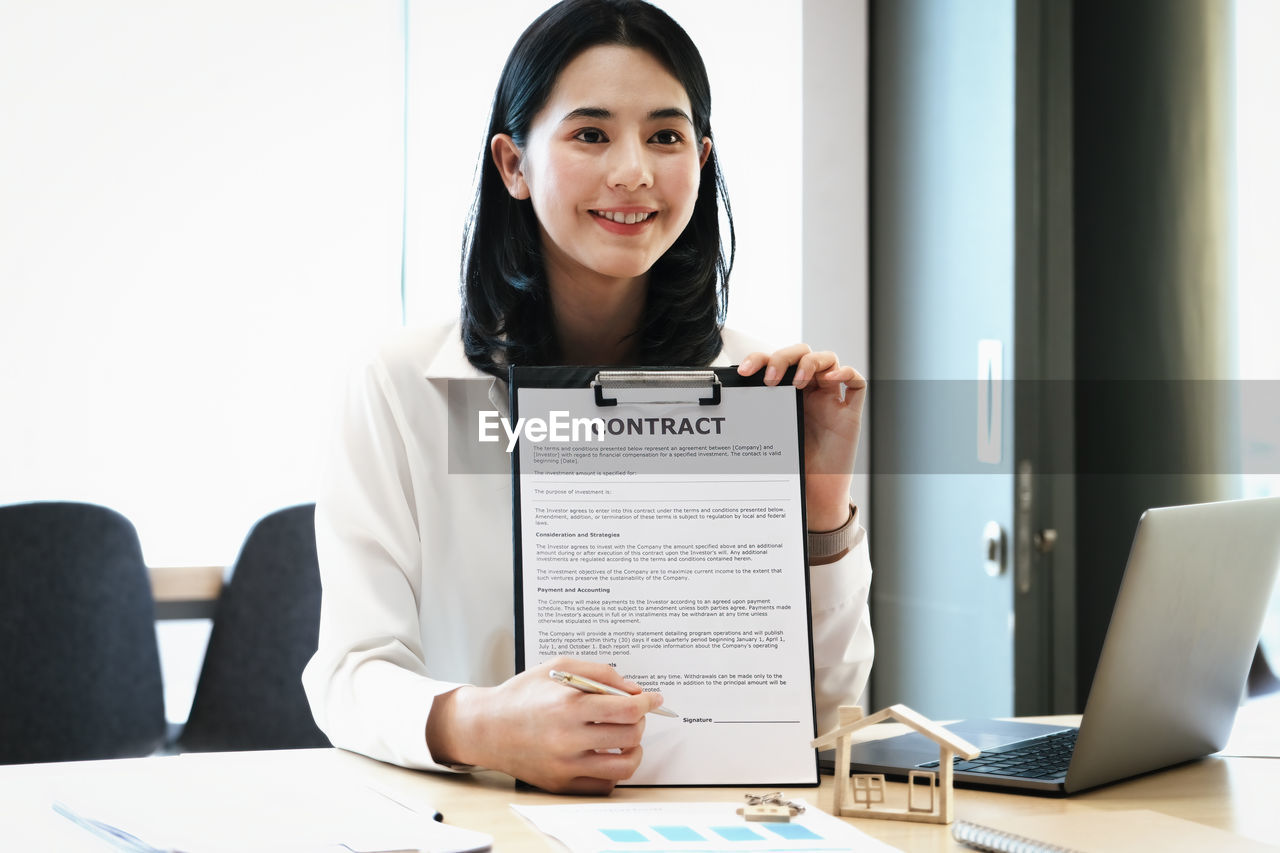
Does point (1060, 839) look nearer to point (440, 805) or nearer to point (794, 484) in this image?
point (794, 484)

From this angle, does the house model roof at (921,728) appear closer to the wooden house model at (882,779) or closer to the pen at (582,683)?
the wooden house model at (882,779)

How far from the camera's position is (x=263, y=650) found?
2.55 m

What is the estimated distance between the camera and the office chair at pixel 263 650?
2521 millimetres

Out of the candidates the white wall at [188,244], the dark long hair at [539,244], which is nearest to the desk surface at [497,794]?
the dark long hair at [539,244]

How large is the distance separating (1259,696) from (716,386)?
5.20 feet

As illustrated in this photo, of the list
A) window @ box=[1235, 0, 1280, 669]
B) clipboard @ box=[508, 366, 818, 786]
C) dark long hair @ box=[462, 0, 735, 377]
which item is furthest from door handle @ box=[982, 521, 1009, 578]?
clipboard @ box=[508, 366, 818, 786]

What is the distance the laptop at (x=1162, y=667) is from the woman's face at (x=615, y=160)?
0.63 m

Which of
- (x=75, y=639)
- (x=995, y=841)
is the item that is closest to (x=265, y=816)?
(x=995, y=841)

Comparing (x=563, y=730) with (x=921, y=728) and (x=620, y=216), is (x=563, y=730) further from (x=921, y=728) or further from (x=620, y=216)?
(x=620, y=216)

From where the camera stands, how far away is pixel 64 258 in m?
2.93

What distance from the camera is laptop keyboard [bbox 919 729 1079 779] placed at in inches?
43.4

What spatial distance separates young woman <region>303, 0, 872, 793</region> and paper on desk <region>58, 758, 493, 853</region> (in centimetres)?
17


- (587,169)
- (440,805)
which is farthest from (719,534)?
(587,169)

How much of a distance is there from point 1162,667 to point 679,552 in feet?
1.47
